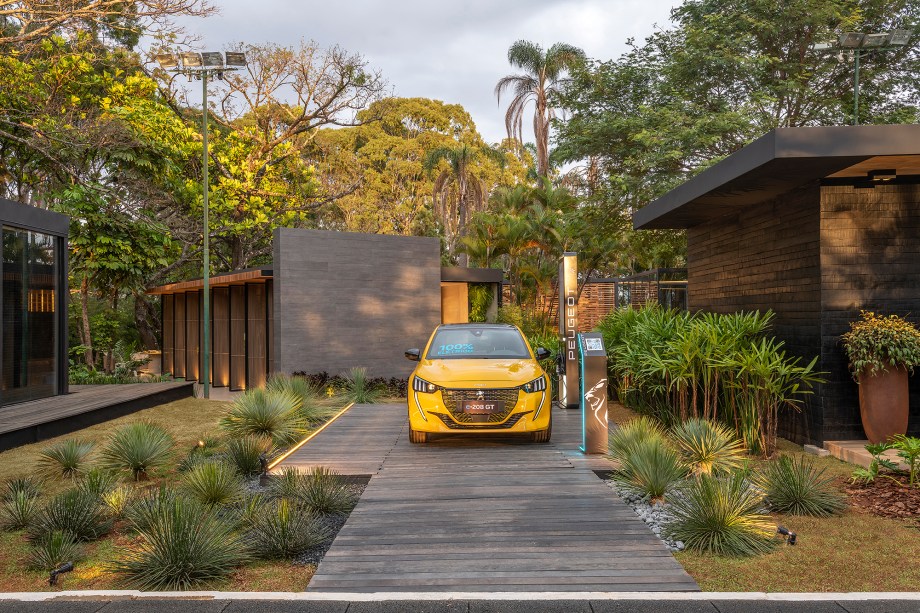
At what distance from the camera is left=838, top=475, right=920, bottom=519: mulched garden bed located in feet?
20.0

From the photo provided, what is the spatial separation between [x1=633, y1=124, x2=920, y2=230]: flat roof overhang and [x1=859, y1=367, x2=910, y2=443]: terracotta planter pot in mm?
2469

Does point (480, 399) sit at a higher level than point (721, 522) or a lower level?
higher

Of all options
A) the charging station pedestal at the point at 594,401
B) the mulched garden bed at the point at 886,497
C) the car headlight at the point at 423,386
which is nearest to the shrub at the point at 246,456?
the car headlight at the point at 423,386

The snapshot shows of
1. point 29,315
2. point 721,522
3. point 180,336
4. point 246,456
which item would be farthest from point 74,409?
point 180,336

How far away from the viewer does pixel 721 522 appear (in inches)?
209

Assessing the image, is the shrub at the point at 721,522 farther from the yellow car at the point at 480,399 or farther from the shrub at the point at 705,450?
the yellow car at the point at 480,399

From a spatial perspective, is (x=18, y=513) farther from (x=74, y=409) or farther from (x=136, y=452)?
(x=74, y=409)

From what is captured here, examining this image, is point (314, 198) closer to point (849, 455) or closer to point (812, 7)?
point (812, 7)

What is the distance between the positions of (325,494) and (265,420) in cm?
377

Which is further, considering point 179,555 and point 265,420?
point 265,420

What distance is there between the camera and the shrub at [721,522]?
5195 mm

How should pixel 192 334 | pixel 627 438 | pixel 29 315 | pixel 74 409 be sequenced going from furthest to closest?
pixel 192 334
pixel 29 315
pixel 74 409
pixel 627 438

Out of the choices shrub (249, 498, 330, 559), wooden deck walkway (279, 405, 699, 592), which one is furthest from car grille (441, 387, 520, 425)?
shrub (249, 498, 330, 559)

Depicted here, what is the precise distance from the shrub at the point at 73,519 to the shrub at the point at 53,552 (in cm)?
24
